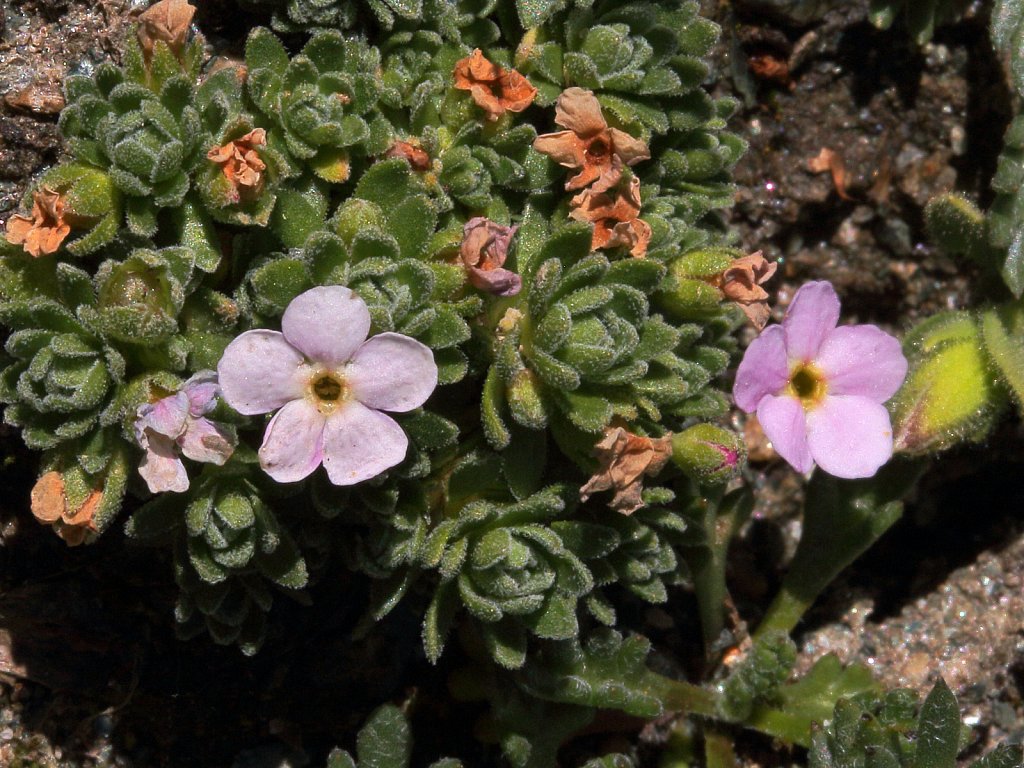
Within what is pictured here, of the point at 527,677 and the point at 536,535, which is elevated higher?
the point at 536,535

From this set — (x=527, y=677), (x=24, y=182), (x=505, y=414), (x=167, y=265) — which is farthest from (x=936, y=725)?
(x=24, y=182)

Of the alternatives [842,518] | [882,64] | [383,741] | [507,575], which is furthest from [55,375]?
[882,64]

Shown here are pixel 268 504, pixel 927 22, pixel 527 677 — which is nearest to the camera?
pixel 268 504

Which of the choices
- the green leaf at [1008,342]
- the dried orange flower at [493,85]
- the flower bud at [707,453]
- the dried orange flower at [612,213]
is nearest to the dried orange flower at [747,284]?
the dried orange flower at [612,213]

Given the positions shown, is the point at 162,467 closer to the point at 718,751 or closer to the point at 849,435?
the point at 849,435

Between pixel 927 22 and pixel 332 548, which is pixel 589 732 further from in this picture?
pixel 927 22

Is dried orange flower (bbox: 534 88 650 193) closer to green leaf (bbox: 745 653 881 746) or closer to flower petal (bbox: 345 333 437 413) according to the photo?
flower petal (bbox: 345 333 437 413)
